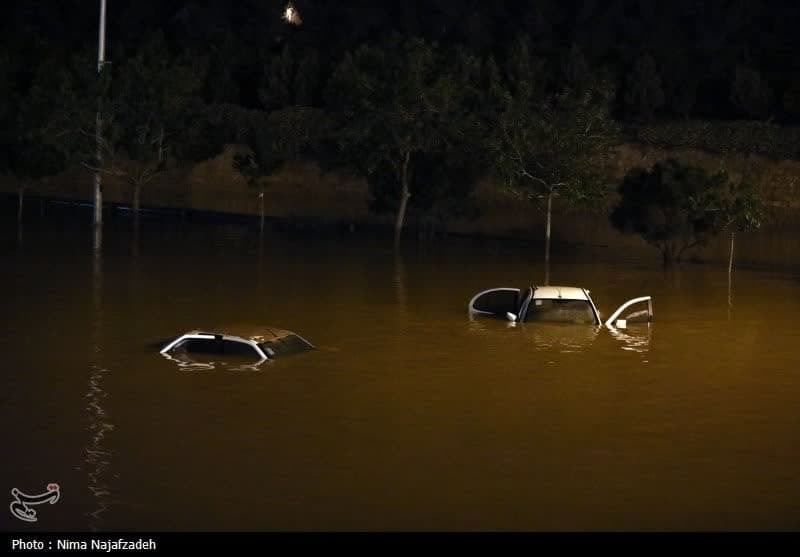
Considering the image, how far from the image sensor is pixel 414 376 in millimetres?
28250

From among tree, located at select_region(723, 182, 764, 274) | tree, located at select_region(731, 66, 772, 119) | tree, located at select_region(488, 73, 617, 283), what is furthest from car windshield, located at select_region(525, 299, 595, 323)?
tree, located at select_region(731, 66, 772, 119)

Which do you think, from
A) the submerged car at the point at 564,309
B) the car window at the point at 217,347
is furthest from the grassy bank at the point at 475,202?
the car window at the point at 217,347

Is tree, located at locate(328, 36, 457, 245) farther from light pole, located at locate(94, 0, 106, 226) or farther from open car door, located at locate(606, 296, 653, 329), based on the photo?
open car door, located at locate(606, 296, 653, 329)

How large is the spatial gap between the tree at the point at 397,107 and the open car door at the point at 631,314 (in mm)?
22054

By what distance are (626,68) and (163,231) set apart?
131ft

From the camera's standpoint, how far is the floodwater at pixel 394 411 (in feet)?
57.9

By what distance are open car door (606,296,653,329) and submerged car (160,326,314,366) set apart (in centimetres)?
938

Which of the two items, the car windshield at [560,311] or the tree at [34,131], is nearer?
the car windshield at [560,311]

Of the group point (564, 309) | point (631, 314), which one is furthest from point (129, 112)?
point (564, 309)

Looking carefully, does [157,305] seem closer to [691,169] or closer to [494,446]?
[494,446]

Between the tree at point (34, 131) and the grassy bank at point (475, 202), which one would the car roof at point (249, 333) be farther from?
the tree at point (34, 131)

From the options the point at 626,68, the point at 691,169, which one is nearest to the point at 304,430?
the point at 691,169

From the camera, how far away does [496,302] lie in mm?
42062
